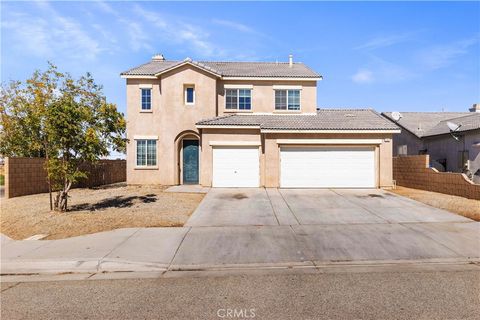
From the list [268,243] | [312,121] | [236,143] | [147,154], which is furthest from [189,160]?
[268,243]

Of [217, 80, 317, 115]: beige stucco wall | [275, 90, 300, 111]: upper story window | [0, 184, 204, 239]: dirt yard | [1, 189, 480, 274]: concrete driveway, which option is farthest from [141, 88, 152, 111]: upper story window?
[1, 189, 480, 274]: concrete driveway

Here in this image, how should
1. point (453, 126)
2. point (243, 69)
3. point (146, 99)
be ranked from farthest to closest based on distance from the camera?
point (243, 69) < point (453, 126) < point (146, 99)

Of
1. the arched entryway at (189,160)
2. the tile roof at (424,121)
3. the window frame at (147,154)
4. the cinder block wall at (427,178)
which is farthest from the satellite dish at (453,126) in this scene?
the window frame at (147,154)

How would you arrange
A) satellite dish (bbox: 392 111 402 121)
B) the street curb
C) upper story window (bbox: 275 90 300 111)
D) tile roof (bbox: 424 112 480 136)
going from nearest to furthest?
the street curb → tile roof (bbox: 424 112 480 136) → upper story window (bbox: 275 90 300 111) → satellite dish (bbox: 392 111 402 121)

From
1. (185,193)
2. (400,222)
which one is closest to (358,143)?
(400,222)

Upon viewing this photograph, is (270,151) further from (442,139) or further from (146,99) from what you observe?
(442,139)

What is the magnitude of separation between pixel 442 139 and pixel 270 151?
13.6 meters

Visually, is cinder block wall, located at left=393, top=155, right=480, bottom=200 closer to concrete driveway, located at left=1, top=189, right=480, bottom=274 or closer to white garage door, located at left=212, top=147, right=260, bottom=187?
concrete driveway, located at left=1, top=189, right=480, bottom=274

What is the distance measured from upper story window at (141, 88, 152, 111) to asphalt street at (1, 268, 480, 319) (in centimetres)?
1481

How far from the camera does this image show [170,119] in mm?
18656

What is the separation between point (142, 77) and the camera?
1905cm

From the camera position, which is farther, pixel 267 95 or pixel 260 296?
pixel 267 95

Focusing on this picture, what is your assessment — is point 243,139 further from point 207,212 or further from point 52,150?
point 52,150

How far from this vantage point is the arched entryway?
62.3 ft
